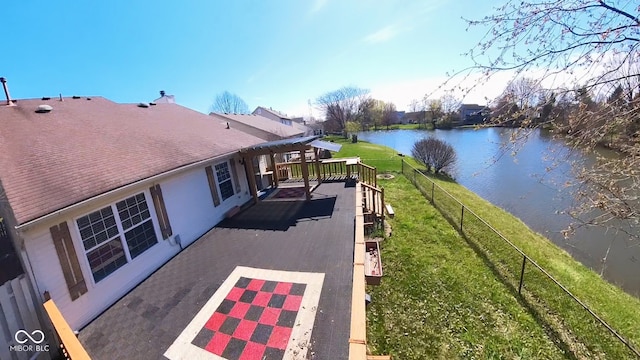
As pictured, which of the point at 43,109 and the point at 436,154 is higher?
the point at 43,109

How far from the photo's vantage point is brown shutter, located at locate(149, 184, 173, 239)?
6457mm

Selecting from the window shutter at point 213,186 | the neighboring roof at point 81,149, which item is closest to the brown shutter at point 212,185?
the window shutter at point 213,186

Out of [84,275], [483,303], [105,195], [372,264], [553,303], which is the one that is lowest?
[553,303]

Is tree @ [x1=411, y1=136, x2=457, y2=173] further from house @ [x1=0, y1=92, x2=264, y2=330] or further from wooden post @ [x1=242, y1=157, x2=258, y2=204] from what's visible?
house @ [x1=0, y1=92, x2=264, y2=330]

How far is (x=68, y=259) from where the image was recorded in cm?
463

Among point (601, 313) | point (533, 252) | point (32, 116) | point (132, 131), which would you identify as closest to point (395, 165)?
point (533, 252)

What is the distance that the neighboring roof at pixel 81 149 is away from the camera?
451cm

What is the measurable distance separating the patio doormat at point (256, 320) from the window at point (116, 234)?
227cm

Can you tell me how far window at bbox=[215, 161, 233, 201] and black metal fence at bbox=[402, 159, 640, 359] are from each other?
28.6 feet

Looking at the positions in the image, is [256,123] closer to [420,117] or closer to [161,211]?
[161,211]

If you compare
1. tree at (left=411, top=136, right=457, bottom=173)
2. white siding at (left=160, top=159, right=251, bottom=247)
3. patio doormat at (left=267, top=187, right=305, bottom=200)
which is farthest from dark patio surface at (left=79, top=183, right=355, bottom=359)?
tree at (left=411, top=136, right=457, bottom=173)

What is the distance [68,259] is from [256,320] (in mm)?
3484

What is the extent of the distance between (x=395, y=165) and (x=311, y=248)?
16.4 metres

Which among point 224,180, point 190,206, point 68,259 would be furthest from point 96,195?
point 224,180
